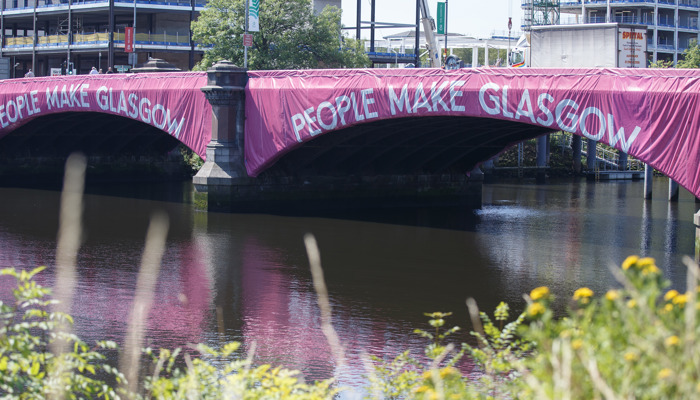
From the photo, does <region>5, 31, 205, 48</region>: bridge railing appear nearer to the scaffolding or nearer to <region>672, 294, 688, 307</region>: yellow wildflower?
the scaffolding

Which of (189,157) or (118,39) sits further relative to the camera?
(118,39)

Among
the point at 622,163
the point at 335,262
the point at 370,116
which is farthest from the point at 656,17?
the point at 335,262

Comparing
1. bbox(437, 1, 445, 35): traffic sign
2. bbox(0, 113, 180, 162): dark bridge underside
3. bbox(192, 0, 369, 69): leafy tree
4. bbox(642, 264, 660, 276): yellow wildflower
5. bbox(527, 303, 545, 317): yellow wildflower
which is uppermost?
bbox(437, 1, 445, 35): traffic sign

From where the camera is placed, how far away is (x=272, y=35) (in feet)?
189

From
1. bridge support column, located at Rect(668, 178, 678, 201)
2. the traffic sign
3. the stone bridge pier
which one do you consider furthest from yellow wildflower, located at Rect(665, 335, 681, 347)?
the traffic sign

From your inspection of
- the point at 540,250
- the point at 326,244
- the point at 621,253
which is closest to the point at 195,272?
the point at 326,244

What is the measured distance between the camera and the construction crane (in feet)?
→ 191

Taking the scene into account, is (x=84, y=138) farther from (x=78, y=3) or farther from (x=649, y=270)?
(x=649, y=270)

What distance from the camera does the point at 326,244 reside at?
99.1 ft

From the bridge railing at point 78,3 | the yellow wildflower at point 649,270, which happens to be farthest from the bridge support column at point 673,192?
the bridge railing at point 78,3

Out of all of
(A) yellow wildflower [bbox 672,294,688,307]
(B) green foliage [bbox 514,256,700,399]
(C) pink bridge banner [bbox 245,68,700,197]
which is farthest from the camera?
(C) pink bridge banner [bbox 245,68,700,197]

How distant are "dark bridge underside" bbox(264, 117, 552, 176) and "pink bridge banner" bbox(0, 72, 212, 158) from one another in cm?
403

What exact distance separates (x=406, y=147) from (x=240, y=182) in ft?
25.5

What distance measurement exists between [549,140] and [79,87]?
1378 inches
